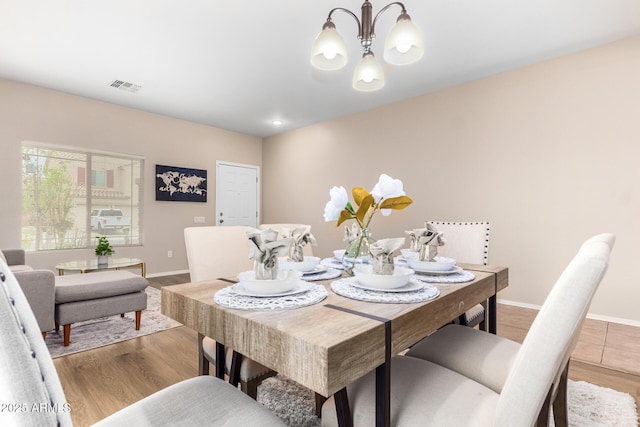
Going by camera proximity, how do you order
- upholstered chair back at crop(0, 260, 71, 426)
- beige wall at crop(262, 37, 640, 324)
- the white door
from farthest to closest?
the white door → beige wall at crop(262, 37, 640, 324) → upholstered chair back at crop(0, 260, 71, 426)

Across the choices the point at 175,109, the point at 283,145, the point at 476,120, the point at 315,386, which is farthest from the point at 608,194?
the point at 175,109

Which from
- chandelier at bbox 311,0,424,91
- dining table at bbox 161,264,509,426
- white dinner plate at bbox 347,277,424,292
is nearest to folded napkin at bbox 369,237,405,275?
white dinner plate at bbox 347,277,424,292

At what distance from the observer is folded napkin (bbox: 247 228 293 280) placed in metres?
1.00

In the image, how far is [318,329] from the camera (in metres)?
0.74

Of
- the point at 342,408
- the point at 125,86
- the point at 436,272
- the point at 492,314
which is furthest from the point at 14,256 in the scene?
the point at 492,314

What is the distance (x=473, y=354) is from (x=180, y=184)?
196 inches

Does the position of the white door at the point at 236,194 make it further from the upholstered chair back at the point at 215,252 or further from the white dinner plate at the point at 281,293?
the white dinner plate at the point at 281,293

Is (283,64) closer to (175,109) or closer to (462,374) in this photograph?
(175,109)

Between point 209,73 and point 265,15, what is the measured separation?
129 cm

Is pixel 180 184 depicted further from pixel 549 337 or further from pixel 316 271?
pixel 549 337

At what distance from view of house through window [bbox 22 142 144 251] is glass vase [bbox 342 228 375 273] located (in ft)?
14.3

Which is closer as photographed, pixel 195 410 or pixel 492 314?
pixel 195 410

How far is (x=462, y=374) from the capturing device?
113 centimetres

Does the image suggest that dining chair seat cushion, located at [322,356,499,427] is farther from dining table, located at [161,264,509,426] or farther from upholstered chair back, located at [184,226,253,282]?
upholstered chair back, located at [184,226,253,282]
